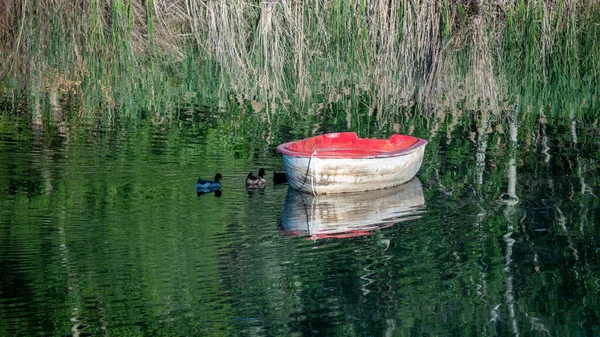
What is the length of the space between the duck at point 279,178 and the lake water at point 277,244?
523mm

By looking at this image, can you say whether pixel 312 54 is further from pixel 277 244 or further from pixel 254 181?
pixel 277 244

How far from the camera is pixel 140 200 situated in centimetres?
1198

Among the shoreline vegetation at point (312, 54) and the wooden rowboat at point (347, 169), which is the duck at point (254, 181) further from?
the shoreline vegetation at point (312, 54)

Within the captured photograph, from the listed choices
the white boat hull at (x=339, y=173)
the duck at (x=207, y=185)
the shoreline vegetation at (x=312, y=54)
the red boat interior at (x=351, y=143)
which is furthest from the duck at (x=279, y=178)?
the shoreline vegetation at (x=312, y=54)

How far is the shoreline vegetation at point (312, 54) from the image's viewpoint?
53.4 ft

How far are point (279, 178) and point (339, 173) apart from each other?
104cm

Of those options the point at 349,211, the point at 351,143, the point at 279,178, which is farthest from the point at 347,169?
the point at 351,143

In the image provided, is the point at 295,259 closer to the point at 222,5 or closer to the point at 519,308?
the point at 519,308

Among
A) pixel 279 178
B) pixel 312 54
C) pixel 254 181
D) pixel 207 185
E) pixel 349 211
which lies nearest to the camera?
pixel 349 211

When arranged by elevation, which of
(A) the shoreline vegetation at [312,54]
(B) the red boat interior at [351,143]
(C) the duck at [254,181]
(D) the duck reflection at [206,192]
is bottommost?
(D) the duck reflection at [206,192]

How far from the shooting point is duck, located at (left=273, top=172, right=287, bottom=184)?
1377 centimetres

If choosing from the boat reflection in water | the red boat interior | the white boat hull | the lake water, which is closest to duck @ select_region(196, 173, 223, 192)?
the lake water

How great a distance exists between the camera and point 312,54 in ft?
63.0

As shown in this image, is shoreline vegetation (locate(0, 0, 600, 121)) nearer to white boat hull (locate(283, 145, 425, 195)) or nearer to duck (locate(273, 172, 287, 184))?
duck (locate(273, 172, 287, 184))
